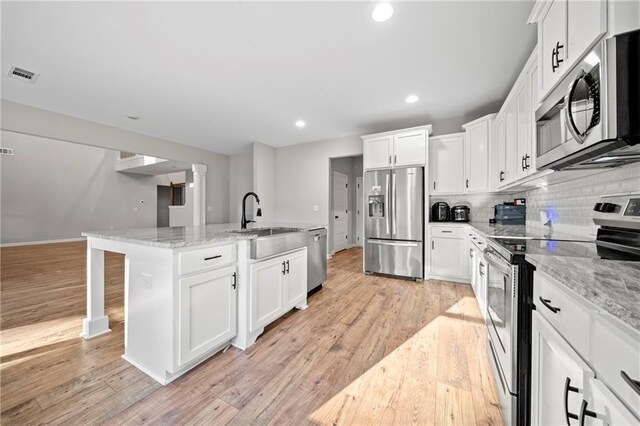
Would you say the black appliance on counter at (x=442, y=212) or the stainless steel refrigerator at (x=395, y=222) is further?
the black appliance on counter at (x=442, y=212)

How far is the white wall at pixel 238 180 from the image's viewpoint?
638 centimetres

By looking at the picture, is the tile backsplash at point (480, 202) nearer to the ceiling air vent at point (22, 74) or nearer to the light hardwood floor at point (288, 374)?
the light hardwood floor at point (288, 374)

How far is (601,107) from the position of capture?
921 millimetres

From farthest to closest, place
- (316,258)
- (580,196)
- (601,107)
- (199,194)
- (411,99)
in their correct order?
1. (199,194)
2. (411,99)
3. (316,258)
4. (580,196)
5. (601,107)

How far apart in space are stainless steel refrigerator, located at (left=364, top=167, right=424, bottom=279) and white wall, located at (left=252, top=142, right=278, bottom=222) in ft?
8.31

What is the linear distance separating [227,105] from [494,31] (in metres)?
3.17

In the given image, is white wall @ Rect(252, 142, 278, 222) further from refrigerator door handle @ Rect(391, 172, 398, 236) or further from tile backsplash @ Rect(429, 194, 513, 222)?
tile backsplash @ Rect(429, 194, 513, 222)

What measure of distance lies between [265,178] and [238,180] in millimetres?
1534

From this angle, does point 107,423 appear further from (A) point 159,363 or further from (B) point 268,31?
(B) point 268,31

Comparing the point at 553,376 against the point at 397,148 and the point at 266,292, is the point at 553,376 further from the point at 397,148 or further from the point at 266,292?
the point at 397,148

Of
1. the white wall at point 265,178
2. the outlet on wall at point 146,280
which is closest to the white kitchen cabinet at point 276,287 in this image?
the outlet on wall at point 146,280

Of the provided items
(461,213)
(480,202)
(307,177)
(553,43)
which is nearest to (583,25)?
(553,43)

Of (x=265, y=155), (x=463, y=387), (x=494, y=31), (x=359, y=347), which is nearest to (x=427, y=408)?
(x=463, y=387)

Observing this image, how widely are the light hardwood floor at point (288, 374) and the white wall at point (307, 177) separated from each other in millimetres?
2788
